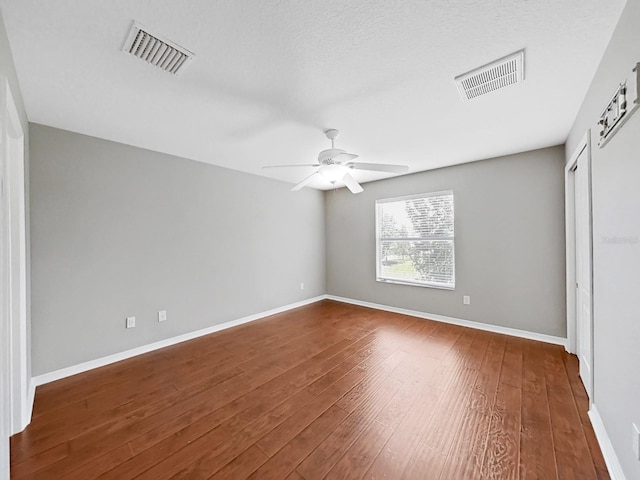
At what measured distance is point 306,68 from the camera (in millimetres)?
1705

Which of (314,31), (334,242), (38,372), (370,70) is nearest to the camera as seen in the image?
(314,31)

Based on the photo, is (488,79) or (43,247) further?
(43,247)

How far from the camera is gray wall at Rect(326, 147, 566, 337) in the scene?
3229mm

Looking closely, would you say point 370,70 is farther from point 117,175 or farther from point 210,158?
point 117,175

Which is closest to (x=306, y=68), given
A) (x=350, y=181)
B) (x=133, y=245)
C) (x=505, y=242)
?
(x=350, y=181)

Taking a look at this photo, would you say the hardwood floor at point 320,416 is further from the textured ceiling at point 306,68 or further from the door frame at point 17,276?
the textured ceiling at point 306,68

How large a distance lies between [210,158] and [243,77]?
2.00 metres

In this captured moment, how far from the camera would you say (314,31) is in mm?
1413

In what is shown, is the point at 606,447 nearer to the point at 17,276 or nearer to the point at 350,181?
the point at 350,181

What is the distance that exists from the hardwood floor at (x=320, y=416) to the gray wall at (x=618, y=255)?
39 cm

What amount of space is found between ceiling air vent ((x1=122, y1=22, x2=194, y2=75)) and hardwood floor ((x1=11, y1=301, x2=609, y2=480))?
2458 mm

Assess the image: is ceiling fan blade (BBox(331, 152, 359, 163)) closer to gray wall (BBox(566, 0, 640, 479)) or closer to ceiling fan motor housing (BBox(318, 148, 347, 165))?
ceiling fan motor housing (BBox(318, 148, 347, 165))

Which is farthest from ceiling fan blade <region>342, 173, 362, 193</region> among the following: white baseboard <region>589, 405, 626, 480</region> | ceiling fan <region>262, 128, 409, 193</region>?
white baseboard <region>589, 405, 626, 480</region>

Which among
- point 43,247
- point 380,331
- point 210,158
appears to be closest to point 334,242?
point 380,331
